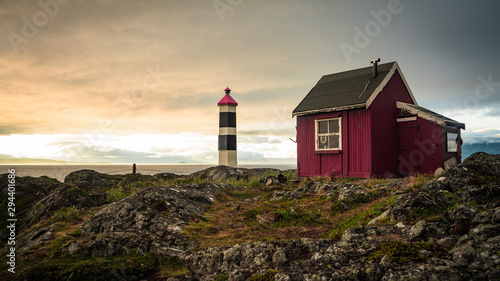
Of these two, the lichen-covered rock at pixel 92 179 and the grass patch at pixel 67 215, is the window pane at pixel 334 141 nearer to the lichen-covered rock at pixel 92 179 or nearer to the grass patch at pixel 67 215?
the grass patch at pixel 67 215

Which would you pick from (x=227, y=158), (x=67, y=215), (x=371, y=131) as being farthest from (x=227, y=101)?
(x=67, y=215)

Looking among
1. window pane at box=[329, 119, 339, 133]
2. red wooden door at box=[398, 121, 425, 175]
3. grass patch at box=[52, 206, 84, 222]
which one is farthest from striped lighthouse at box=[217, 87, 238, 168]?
grass patch at box=[52, 206, 84, 222]

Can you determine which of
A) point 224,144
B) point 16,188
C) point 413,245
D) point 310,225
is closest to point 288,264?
point 413,245

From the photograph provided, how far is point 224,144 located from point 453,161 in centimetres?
1453

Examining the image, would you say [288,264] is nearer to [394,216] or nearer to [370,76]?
[394,216]

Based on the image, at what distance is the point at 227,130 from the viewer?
2489 cm

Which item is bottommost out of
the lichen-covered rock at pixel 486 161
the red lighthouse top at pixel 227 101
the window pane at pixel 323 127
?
the lichen-covered rock at pixel 486 161

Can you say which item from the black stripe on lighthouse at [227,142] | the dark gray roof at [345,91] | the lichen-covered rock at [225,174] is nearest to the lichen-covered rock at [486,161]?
the dark gray roof at [345,91]

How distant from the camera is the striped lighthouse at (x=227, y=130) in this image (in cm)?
2494

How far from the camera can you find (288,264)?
5965 millimetres

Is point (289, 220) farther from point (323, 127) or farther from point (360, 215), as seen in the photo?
point (323, 127)

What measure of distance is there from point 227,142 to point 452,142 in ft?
46.3

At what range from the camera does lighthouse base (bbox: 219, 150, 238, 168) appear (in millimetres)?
25117

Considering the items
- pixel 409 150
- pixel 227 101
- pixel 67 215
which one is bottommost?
pixel 67 215
